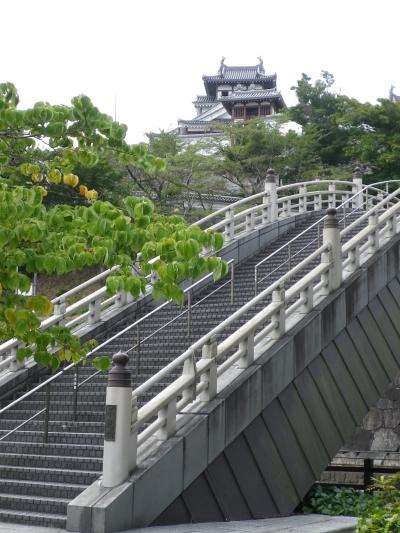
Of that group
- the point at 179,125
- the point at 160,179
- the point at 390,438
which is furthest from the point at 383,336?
the point at 179,125

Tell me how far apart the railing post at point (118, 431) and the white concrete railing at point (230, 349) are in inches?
0.5

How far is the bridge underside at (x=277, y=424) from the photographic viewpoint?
9875 millimetres

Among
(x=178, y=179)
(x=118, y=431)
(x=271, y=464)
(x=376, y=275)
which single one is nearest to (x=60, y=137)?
(x=118, y=431)

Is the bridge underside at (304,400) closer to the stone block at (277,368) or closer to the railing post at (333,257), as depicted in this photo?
the stone block at (277,368)

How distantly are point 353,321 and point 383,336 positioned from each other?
1242mm

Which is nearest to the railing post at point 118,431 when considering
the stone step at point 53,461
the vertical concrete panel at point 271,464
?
the stone step at point 53,461

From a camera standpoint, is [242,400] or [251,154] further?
[251,154]

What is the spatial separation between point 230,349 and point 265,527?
242cm

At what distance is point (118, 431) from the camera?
31.2ft

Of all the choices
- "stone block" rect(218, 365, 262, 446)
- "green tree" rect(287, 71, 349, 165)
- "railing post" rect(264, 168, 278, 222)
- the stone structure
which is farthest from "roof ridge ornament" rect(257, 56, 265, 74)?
"stone block" rect(218, 365, 262, 446)

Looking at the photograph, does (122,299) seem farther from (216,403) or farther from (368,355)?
(216,403)

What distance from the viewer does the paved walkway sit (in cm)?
959

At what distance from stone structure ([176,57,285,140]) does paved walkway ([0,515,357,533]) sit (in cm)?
5889

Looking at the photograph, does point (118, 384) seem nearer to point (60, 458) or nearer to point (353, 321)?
point (60, 458)
